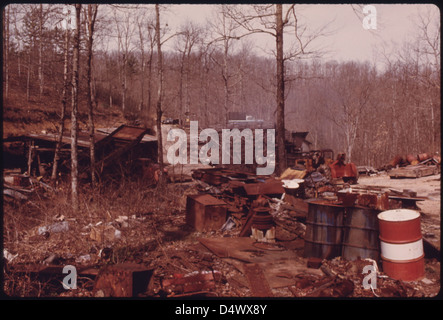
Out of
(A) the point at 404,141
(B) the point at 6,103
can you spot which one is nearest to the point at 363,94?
(A) the point at 404,141

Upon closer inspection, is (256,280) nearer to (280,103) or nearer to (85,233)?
(85,233)

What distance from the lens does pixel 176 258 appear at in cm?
576

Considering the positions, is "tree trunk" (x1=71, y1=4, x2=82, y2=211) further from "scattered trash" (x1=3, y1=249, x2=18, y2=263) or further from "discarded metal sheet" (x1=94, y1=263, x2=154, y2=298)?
"discarded metal sheet" (x1=94, y1=263, x2=154, y2=298)

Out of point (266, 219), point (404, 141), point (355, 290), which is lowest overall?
point (355, 290)

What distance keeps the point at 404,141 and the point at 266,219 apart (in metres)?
14.2

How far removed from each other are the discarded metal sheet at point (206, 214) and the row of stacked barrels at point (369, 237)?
249 cm

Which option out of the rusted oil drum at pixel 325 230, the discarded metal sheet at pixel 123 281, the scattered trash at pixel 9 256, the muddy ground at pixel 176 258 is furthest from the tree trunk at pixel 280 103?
the scattered trash at pixel 9 256

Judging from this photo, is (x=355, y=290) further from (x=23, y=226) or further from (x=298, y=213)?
(x=23, y=226)

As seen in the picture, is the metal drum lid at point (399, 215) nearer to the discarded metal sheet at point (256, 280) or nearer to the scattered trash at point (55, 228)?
the discarded metal sheet at point (256, 280)

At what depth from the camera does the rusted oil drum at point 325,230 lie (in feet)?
19.0

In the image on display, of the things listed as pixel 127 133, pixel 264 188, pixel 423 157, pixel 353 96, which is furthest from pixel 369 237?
pixel 353 96

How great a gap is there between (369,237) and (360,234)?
0.46 ft

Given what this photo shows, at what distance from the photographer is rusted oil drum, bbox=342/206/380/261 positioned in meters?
5.43

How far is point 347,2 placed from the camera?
473cm
